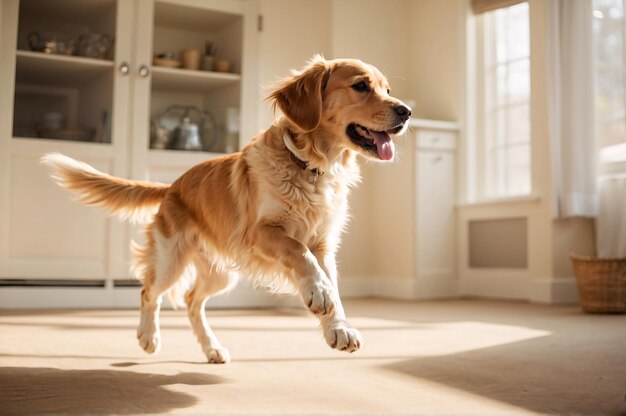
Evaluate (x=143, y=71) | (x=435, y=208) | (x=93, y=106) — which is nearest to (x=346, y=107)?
(x=143, y=71)

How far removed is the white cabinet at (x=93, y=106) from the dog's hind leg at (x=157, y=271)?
1883mm

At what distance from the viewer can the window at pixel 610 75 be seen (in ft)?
13.3

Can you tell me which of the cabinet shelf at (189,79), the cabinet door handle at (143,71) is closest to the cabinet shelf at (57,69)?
the cabinet door handle at (143,71)

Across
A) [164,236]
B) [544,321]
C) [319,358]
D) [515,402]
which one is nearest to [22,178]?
[164,236]

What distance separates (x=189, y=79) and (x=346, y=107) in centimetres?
265

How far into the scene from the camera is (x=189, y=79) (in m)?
4.52

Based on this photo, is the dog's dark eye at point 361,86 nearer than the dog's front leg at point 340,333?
No

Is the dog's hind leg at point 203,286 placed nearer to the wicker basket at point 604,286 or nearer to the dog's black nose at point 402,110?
the dog's black nose at point 402,110

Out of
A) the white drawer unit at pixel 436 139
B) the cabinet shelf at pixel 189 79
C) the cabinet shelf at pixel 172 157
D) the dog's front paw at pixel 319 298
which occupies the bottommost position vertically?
the dog's front paw at pixel 319 298

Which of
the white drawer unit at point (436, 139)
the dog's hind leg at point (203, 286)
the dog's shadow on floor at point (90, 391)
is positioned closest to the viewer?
the dog's shadow on floor at point (90, 391)

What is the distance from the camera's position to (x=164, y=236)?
2285 millimetres

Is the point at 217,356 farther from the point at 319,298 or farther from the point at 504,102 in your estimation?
the point at 504,102

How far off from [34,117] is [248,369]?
2.88 m

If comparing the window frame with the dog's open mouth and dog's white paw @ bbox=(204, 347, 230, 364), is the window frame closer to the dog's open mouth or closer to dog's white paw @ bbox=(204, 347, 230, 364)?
the dog's open mouth
